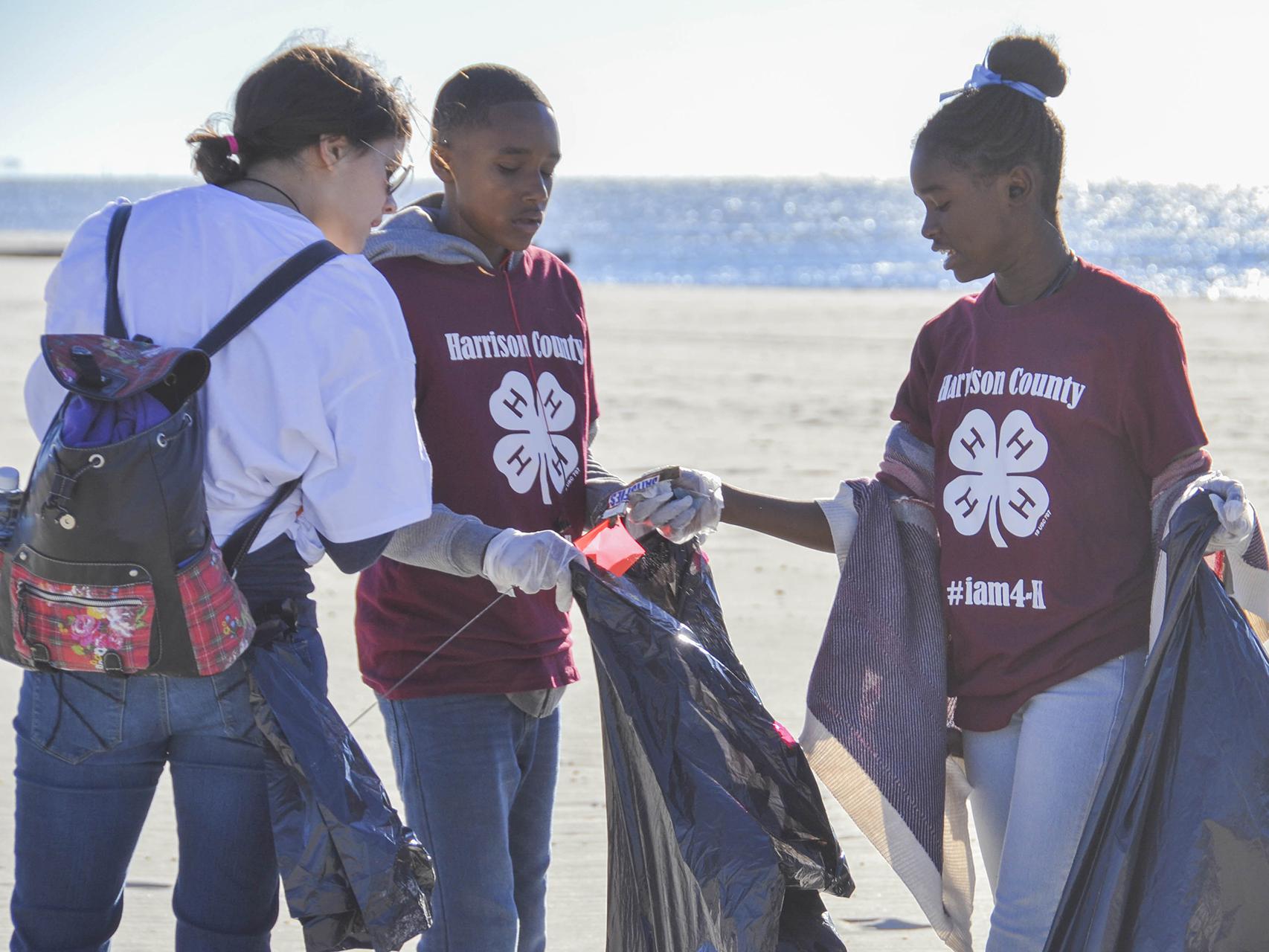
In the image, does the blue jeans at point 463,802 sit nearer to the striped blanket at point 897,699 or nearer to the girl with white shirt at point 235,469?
the girl with white shirt at point 235,469

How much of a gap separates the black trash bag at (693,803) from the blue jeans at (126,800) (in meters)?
0.59

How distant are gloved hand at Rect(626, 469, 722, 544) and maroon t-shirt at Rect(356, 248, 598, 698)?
0.20m

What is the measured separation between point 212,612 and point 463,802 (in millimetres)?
712

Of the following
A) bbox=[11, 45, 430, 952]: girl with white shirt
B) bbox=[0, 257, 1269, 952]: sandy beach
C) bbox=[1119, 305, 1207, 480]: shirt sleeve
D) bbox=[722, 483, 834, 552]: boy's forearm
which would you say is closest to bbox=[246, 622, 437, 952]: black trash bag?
bbox=[11, 45, 430, 952]: girl with white shirt

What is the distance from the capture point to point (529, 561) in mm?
2287

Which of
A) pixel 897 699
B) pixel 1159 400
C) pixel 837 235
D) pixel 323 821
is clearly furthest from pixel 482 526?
pixel 837 235

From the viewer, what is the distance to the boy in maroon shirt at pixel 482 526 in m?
2.43

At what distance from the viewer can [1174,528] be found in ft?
7.32

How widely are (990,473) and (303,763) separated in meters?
1.26

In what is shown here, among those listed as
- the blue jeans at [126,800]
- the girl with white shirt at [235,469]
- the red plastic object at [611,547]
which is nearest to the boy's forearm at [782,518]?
the red plastic object at [611,547]

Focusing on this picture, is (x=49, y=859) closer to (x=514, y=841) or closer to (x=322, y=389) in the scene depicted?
(x=322, y=389)

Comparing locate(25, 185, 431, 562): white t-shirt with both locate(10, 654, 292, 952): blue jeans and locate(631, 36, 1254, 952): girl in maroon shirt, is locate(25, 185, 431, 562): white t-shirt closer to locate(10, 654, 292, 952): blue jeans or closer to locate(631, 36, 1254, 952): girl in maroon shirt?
locate(10, 654, 292, 952): blue jeans

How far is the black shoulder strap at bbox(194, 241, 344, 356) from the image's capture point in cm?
187

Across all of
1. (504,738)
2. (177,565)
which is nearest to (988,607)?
(504,738)
